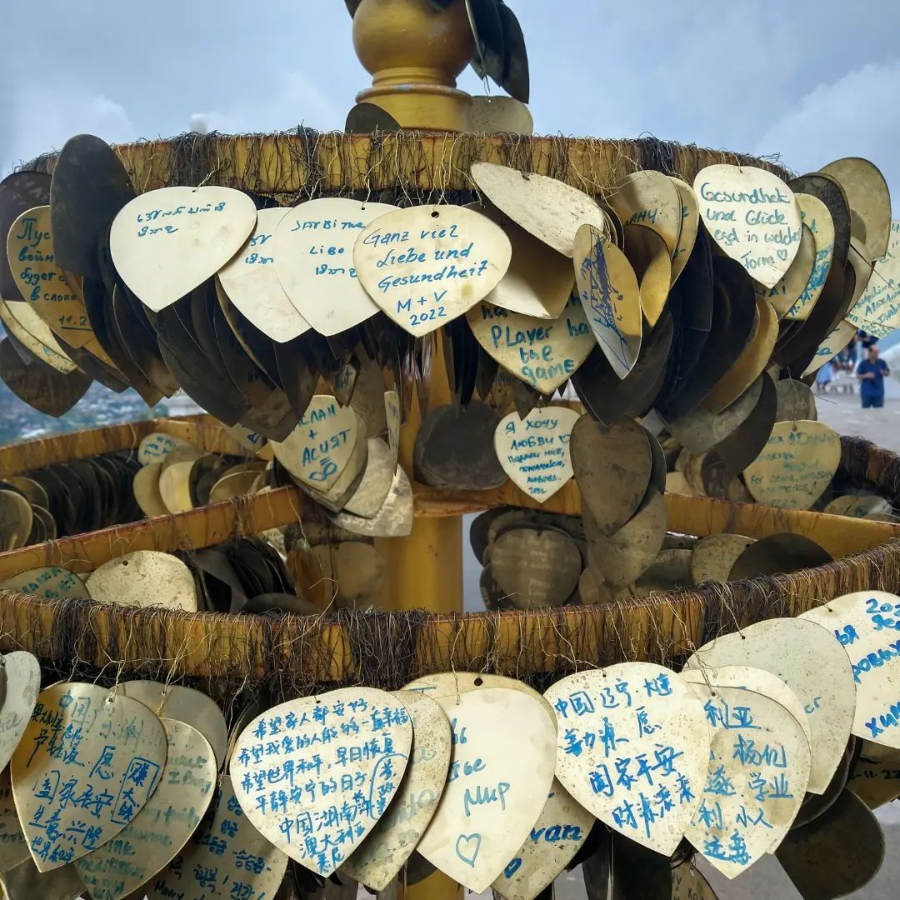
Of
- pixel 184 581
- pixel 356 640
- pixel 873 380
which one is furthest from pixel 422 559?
pixel 873 380

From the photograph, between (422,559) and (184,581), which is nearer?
(184,581)

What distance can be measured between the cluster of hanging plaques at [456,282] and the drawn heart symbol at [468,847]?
249 millimetres

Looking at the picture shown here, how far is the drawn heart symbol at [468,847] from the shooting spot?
1.57 ft

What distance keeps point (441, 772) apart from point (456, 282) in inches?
10.3

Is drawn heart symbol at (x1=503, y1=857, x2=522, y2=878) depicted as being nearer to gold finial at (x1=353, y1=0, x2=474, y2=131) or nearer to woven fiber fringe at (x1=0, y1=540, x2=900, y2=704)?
woven fiber fringe at (x1=0, y1=540, x2=900, y2=704)

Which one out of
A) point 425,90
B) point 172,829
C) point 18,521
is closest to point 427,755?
point 172,829

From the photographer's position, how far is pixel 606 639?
57 cm

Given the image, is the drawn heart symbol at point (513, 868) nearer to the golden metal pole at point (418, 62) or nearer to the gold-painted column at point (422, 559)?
the golden metal pole at point (418, 62)

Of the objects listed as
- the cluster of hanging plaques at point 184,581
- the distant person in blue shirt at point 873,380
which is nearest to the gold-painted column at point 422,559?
the cluster of hanging plaques at point 184,581

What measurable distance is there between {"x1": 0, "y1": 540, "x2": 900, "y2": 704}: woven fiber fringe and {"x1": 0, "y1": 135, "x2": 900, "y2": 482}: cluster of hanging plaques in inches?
5.2

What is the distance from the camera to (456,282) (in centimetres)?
50

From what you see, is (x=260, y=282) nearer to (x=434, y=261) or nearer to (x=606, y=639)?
(x=434, y=261)

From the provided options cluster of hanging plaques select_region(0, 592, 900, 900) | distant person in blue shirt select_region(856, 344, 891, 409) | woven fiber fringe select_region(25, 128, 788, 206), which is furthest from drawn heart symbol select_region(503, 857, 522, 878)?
distant person in blue shirt select_region(856, 344, 891, 409)

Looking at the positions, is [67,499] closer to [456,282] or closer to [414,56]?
[414,56]
